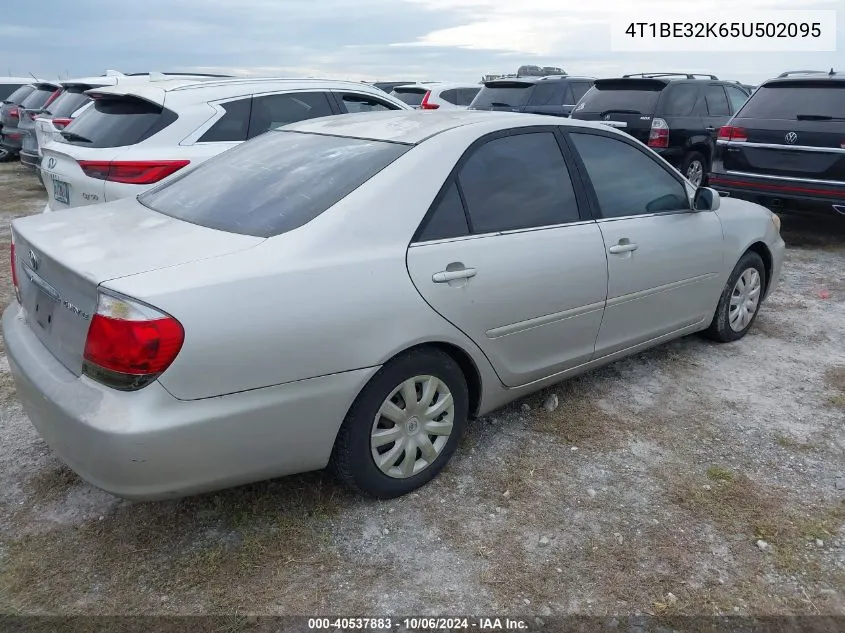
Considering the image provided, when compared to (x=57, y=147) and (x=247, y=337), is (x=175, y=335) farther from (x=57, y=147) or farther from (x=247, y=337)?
(x=57, y=147)

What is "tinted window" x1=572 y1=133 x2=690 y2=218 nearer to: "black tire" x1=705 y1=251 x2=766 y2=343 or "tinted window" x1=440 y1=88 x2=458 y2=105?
"black tire" x1=705 y1=251 x2=766 y2=343

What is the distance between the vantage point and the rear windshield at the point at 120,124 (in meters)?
5.36

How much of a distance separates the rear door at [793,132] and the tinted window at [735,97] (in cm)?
313

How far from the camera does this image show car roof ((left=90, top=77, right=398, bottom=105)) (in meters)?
5.57

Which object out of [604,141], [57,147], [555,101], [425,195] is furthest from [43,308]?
[555,101]

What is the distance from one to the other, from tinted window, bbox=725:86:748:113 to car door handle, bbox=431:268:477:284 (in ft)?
30.2

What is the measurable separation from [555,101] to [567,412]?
31.3ft

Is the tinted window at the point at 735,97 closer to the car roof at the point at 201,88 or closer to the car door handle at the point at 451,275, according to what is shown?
the car roof at the point at 201,88

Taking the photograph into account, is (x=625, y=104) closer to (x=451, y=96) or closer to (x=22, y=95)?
(x=451, y=96)

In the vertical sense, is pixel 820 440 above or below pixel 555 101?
below

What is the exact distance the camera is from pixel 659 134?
9258mm

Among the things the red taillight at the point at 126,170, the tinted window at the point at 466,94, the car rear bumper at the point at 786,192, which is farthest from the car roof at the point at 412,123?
the tinted window at the point at 466,94

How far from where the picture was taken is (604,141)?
3.86 meters

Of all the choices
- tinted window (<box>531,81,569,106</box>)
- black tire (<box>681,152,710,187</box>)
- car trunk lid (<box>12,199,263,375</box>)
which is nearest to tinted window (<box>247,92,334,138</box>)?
car trunk lid (<box>12,199,263,375</box>)
